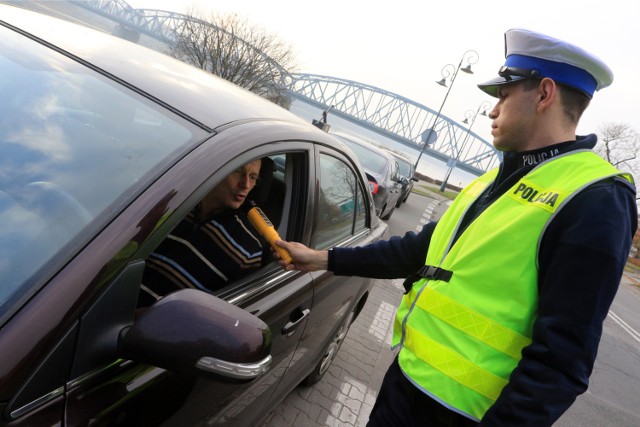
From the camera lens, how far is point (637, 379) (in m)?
6.70

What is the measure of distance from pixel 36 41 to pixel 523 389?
1.98 meters

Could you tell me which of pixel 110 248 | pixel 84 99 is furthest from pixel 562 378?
pixel 84 99

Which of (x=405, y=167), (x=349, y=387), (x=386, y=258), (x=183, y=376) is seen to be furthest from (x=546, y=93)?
(x=405, y=167)

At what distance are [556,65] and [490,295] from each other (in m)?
0.76

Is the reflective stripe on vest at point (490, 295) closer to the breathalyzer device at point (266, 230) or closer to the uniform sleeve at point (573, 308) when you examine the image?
the uniform sleeve at point (573, 308)

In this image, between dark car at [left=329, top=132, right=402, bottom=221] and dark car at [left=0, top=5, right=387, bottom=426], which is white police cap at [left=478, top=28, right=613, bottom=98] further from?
dark car at [left=329, top=132, right=402, bottom=221]

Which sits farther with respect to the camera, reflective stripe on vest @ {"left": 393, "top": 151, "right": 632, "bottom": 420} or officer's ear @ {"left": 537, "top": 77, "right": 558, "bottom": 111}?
officer's ear @ {"left": 537, "top": 77, "right": 558, "bottom": 111}

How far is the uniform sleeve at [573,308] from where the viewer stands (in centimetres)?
118

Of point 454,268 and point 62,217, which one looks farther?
point 454,268

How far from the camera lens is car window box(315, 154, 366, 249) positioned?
2299 mm

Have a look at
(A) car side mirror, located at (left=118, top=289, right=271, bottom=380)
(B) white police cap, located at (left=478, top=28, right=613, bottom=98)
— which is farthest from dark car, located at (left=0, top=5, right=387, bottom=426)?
(B) white police cap, located at (left=478, top=28, right=613, bottom=98)

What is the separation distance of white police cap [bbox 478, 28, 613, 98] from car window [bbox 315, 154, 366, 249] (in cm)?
99

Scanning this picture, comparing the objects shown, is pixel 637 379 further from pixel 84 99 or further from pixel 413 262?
pixel 84 99

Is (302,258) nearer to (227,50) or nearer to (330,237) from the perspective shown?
(330,237)
